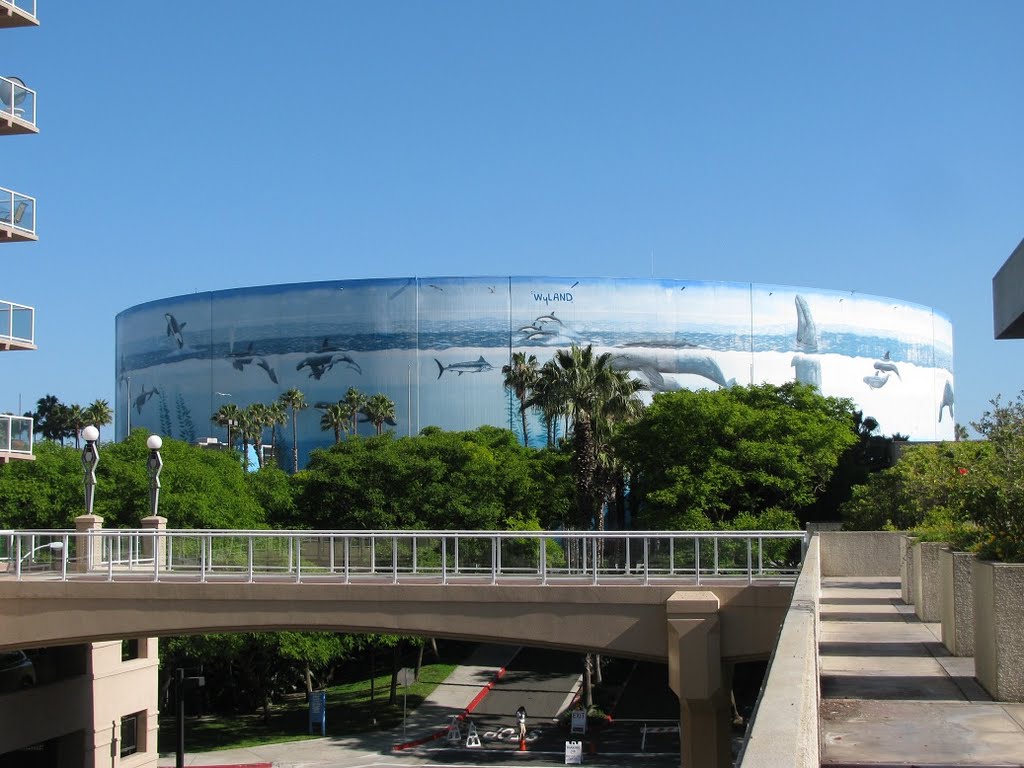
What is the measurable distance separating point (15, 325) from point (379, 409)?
65.8 meters

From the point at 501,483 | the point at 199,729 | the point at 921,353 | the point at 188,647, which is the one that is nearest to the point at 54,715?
the point at 188,647

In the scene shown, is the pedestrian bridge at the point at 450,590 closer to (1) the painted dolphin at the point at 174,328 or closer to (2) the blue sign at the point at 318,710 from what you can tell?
(2) the blue sign at the point at 318,710

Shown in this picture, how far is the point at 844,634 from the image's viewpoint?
16016 mm

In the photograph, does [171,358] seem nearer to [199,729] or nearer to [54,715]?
[199,729]

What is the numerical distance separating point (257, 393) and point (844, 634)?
9193 cm

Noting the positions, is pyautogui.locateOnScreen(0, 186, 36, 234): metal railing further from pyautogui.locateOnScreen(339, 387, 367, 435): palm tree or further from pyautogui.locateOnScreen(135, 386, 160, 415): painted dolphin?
pyautogui.locateOnScreen(135, 386, 160, 415): painted dolphin

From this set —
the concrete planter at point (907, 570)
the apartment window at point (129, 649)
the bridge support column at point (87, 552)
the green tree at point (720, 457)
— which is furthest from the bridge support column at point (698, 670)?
the green tree at point (720, 457)

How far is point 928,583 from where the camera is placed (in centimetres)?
1714

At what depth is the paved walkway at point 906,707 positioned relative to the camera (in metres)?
8.66

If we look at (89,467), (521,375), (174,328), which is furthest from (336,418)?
(89,467)

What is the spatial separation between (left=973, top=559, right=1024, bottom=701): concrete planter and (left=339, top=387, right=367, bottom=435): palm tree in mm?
89826

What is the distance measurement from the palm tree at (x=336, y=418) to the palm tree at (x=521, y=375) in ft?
45.0

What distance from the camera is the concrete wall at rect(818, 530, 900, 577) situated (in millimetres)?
28047

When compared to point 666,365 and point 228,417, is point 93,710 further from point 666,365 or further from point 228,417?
point 666,365
